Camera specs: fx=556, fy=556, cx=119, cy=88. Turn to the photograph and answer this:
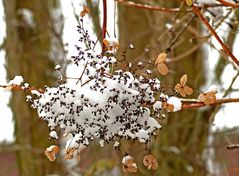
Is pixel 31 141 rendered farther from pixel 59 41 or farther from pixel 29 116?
pixel 59 41

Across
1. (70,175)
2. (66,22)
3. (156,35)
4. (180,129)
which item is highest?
(66,22)

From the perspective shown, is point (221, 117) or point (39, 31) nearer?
point (221, 117)

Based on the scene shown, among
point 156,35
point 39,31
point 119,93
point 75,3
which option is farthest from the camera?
point 39,31

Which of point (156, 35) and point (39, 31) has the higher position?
point (39, 31)

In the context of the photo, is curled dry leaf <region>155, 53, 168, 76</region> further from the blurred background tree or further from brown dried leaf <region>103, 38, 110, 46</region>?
the blurred background tree

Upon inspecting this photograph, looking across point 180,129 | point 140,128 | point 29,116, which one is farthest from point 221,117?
point 140,128

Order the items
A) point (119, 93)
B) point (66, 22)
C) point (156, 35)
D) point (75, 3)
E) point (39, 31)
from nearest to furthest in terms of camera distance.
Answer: point (119, 93) → point (75, 3) → point (156, 35) → point (66, 22) → point (39, 31)

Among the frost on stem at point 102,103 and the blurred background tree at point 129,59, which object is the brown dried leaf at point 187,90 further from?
the blurred background tree at point 129,59
